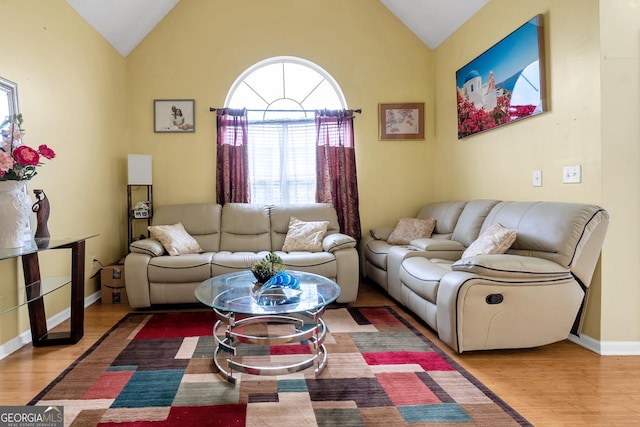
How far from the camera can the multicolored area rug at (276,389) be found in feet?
5.15

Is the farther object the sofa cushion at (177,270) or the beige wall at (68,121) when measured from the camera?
the sofa cushion at (177,270)

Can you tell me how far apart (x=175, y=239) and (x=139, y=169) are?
3.38 ft

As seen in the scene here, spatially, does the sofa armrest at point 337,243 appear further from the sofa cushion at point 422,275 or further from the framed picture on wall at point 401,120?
the framed picture on wall at point 401,120

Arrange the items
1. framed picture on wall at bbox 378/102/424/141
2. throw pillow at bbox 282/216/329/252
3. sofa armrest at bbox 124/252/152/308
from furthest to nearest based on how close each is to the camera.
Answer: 1. framed picture on wall at bbox 378/102/424/141
2. throw pillow at bbox 282/216/329/252
3. sofa armrest at bbox 124/252/152/308

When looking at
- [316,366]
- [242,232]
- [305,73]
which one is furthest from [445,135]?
[316,366]

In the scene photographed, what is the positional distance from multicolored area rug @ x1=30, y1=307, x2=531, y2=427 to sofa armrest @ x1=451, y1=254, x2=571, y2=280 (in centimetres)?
59

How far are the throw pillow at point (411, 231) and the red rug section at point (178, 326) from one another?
197 cm

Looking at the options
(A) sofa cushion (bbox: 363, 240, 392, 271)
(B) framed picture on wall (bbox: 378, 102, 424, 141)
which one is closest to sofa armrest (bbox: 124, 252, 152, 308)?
(A) sofa cushion (bbox: 363, 240, 392, 271)

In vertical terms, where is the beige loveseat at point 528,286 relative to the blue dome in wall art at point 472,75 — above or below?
below

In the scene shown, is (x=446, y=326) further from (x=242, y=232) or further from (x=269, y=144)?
(x=269, y=144)

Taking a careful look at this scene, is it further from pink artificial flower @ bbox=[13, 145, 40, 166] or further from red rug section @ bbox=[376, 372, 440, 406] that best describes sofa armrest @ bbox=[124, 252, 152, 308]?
red rug section @ bbox=[376, 372, 440, 406]

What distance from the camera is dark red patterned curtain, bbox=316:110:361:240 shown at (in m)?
4.22

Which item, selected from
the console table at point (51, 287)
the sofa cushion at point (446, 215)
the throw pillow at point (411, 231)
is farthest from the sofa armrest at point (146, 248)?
the sofa cushion at point (446, 215)

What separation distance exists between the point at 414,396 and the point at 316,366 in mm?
572
